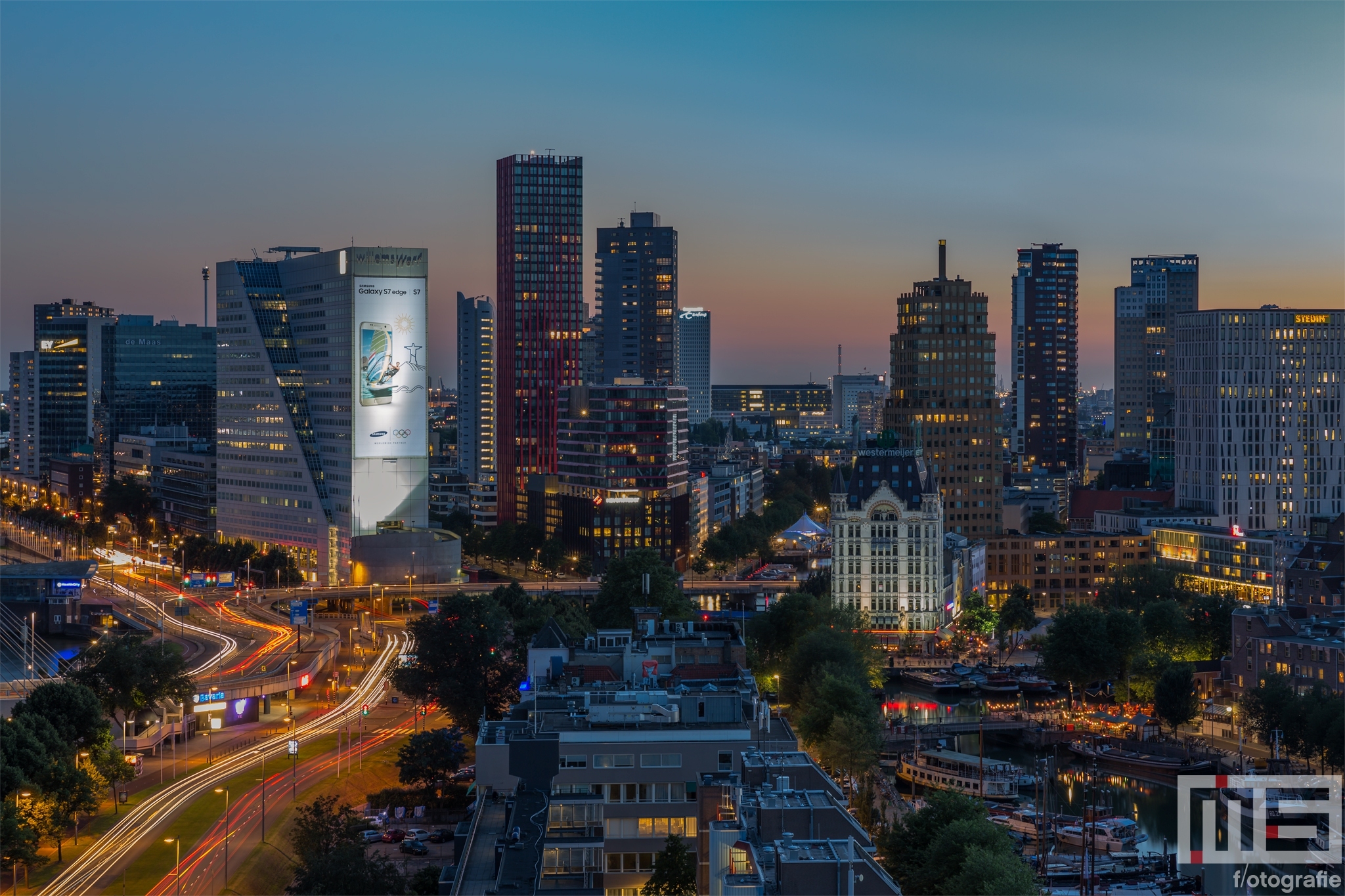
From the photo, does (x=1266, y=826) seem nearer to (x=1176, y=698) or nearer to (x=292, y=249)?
(x=1176, y=698)

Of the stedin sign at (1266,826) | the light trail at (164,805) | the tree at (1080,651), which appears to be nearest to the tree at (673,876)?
the light trail at (164,805)

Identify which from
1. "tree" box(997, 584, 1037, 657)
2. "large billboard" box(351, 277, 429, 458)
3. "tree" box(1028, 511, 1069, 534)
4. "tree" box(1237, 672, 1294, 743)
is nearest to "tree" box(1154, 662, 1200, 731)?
"tree" box(1237, 672, 1294, 743)

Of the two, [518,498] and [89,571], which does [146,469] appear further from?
[89,571]

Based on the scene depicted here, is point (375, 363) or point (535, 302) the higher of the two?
point (535, 302)

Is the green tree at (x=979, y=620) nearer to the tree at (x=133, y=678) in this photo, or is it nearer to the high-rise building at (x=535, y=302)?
the tree at (x=133, y=678)

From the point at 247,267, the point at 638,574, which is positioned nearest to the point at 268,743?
the point at 638,574

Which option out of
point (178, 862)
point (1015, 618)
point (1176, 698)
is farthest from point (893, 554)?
point (178, 862)
